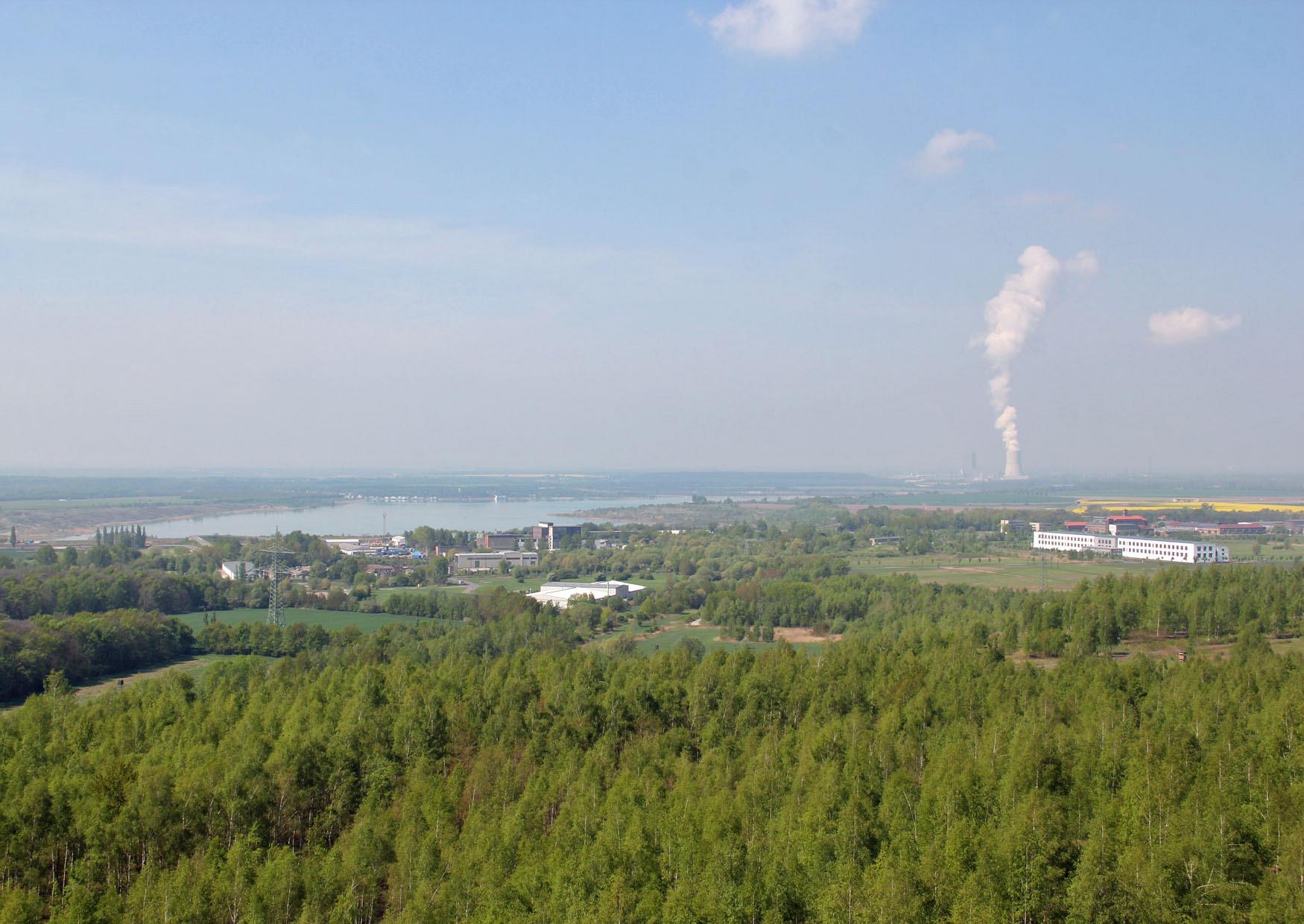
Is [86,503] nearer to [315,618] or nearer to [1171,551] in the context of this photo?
[315,618]

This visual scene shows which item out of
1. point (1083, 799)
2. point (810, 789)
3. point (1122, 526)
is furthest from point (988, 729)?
point (1122, 526)

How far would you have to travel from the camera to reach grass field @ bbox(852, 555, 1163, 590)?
40.1 metres

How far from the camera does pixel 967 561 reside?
5091cm

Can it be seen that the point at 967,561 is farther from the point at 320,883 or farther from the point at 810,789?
the point at 320,883

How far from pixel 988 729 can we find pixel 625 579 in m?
34.3

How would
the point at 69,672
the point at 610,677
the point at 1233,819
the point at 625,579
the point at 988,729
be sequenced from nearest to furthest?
the point at 1233,819
the point at 988,729
the point at 610,677
the point at 69,672
the point at 625,579

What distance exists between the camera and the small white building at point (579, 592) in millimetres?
39844

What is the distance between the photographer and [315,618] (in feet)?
120

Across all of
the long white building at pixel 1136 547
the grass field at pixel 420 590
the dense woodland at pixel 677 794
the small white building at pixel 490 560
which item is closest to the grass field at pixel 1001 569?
the long white building at pixel 1136 547

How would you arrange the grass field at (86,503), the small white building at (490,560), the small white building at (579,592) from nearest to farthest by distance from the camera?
1. the small white building at (579,592)
2. the small white building at (490,560)
3. the grass field at (86,503)

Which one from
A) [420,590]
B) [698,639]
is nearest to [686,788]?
[698,639]

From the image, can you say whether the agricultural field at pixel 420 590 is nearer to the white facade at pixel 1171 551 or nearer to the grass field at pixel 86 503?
the white facade at pixel 1171 551

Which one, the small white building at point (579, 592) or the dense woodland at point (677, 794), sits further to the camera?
the small white building at point (579, 592)

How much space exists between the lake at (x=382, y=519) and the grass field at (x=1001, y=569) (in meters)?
39.8
